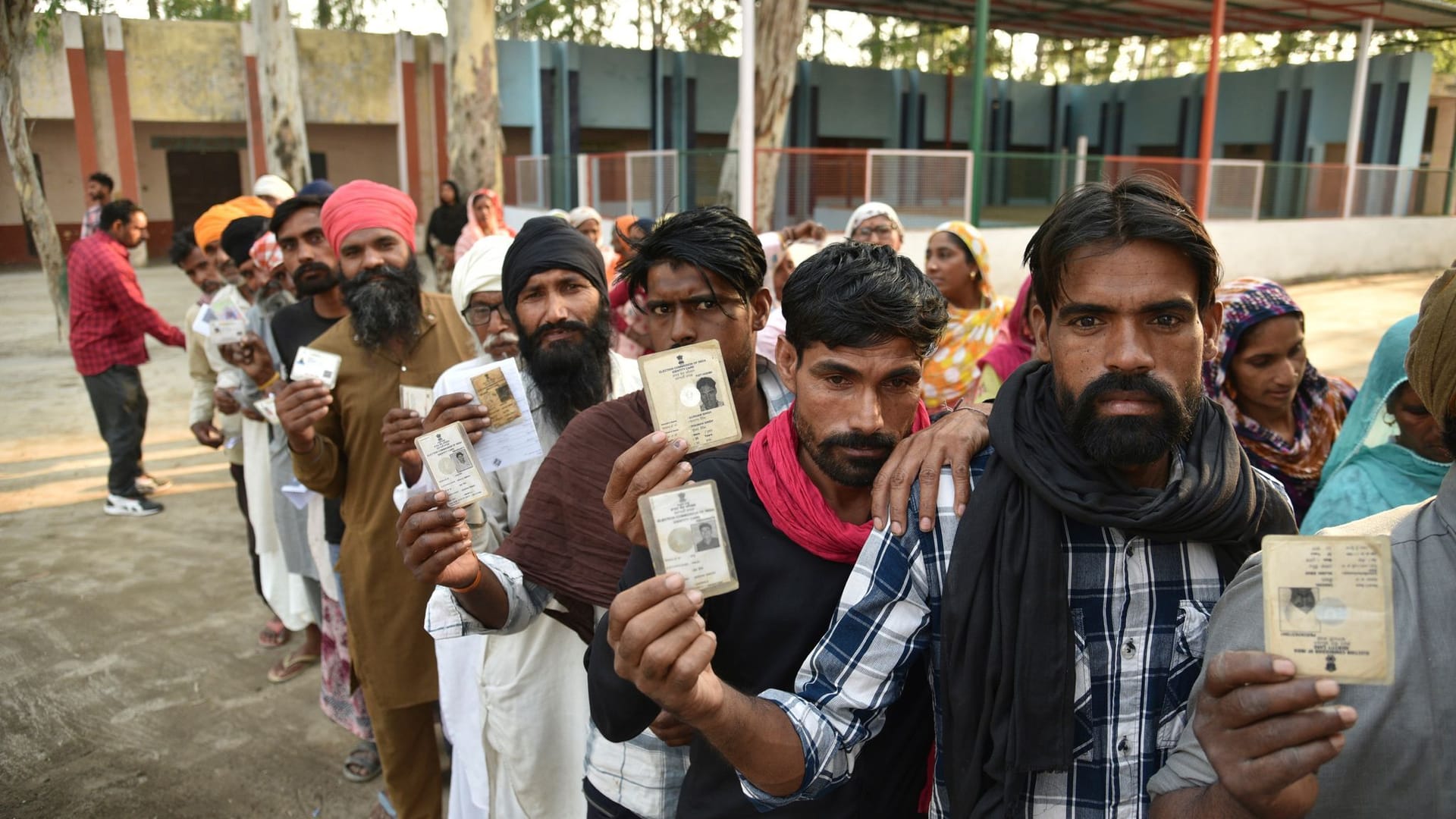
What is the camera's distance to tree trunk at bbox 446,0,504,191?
13281 mm

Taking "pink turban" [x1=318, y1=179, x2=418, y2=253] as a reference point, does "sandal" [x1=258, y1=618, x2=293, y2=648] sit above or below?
below

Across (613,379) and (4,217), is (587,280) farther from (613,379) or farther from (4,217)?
(4,217)

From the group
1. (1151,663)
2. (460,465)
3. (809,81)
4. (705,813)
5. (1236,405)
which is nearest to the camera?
(1151,663)

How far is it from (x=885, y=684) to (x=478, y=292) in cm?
235

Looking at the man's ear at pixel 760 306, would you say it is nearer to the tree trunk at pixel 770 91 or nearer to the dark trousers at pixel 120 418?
the dark trousers at pixel 120 418

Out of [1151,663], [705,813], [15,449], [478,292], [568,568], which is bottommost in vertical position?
[15,449]

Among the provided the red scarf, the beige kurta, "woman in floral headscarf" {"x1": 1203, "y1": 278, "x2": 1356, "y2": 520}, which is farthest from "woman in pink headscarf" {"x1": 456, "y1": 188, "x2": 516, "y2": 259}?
the red scarf

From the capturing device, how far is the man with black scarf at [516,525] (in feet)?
8.81

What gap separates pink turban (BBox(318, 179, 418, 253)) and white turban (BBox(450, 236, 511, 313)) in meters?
0.58

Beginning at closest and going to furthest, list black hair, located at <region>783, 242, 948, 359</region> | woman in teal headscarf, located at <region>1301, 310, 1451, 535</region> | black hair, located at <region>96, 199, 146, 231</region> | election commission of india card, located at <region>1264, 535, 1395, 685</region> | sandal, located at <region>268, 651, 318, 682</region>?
1. election commission of india card, located at <region>1264, 535, 1395, 685</region>
2. black hair, located at <region>783, 242, 948, 359</region>
3. woman in teal headscarf, located at <region>1301, 310, 1451, 535</region>
4. sandal, located at <region>268, 651, 318, 682</region>
5. black hair, located at <region>96, 199, 146, 231</region>

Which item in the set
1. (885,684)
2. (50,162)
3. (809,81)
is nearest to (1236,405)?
(885,684)

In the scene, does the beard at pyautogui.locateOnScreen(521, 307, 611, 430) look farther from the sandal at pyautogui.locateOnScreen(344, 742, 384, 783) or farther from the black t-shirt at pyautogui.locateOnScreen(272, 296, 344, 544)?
the sandal at pyautogui.locateOnScreen(344, 742, 384, 783)

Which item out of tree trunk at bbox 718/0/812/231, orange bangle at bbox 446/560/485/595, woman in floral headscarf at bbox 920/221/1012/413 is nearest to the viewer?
orange bangle at bbox 446/560/485/595

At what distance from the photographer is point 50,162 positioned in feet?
74.3
